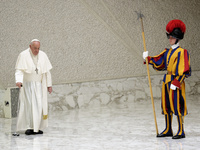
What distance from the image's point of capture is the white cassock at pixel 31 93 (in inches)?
213

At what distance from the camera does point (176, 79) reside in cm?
418

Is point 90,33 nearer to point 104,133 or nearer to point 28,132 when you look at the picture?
point 28,132

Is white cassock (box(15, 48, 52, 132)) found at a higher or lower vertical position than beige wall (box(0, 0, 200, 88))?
lower

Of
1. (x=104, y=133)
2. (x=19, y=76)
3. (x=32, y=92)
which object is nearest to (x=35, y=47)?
(x=19, y=76)

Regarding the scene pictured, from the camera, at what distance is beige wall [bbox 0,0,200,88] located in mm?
7770

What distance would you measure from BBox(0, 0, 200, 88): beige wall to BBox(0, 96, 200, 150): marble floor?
1.35 meters

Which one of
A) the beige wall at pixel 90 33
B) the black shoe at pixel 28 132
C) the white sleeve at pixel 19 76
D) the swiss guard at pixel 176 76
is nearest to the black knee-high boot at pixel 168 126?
the swiss guard at pixel 176 76

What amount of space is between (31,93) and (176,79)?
7.71 feet

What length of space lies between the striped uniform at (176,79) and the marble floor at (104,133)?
0.38m

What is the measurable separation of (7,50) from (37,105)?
107 inches

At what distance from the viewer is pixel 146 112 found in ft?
23.3

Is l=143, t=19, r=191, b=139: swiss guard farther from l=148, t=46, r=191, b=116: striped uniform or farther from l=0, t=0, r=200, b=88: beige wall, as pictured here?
l=0, t=0, r=200, b=88: beige wall

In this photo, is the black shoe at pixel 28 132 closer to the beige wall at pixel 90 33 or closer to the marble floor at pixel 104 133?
the marble floor at pixel 104 133

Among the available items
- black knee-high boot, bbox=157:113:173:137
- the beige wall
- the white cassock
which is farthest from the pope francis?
the beige wall
